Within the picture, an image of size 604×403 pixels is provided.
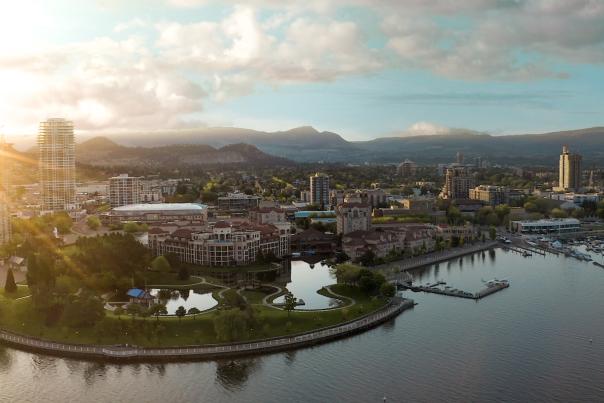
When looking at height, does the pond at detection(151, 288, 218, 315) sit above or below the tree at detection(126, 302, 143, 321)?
below

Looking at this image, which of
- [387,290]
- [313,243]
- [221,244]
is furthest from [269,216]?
[387,290]

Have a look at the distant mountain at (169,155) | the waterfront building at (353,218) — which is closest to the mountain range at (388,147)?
the distant mountain at (169,155)

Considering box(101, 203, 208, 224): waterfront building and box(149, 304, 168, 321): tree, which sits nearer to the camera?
box(149, 304, 168, 321): tree

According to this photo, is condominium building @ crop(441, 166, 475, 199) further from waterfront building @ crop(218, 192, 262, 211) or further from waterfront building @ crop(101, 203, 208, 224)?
waterfront building @ crop(101, 203, 208, 224)

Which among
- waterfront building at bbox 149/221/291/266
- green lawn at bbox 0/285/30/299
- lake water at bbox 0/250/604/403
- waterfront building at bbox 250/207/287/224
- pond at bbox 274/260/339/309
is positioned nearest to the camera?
lake water at bbox 0/250/604/403

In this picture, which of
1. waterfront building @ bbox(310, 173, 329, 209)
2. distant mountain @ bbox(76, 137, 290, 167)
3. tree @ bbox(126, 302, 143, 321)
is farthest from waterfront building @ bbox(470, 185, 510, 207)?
distant mountain @ bbox(76, 137, 290, 167)

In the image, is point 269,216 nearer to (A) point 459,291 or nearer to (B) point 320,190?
(B) point 320,190
